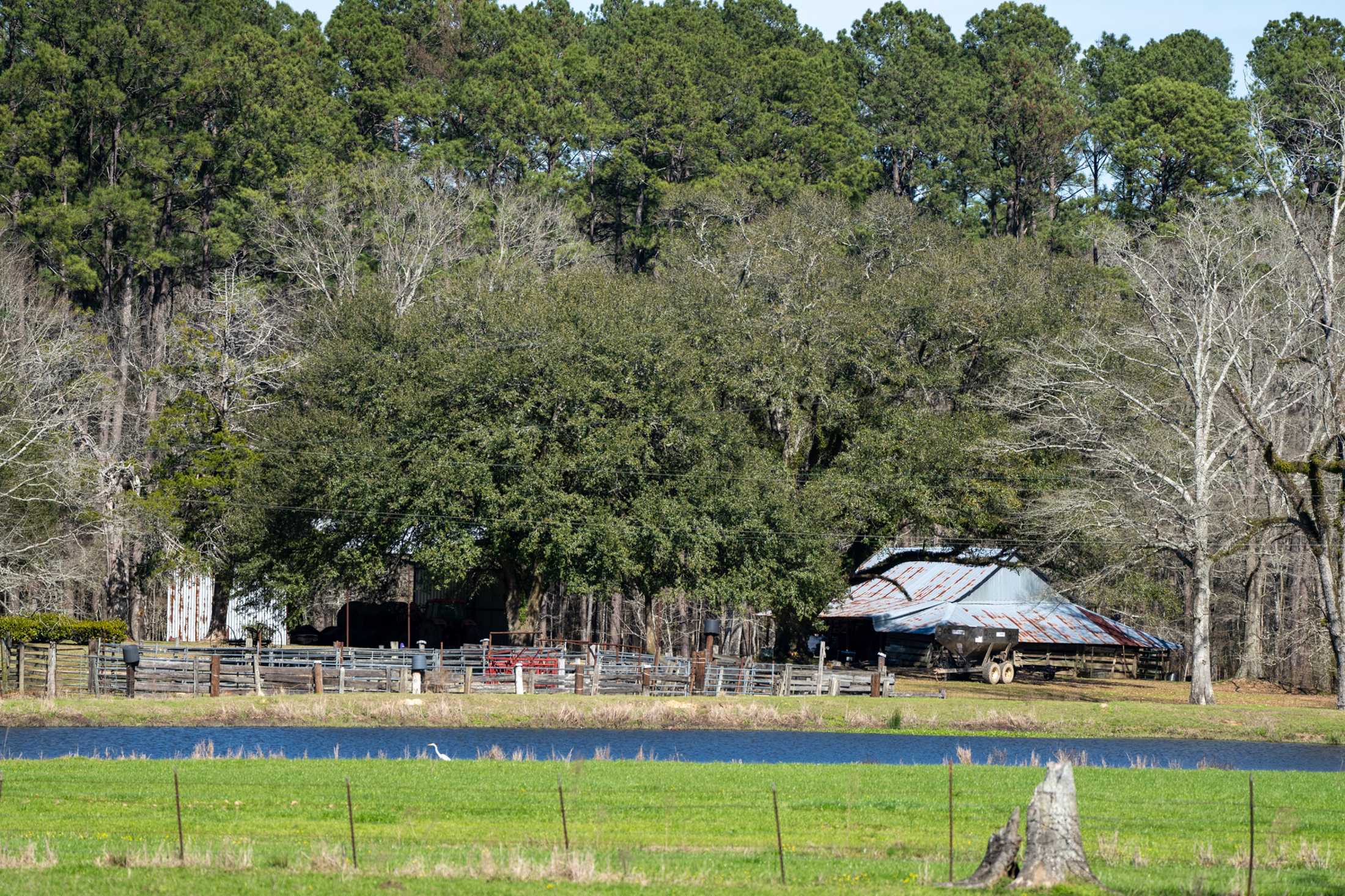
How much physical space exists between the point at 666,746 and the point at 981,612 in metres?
28.5

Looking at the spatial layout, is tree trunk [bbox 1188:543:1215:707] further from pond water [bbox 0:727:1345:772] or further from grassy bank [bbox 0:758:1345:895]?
grassy bank [bbox 0:758:1345:895]

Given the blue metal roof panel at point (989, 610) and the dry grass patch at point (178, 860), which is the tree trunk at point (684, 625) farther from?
the dry grass patch at point (178, 860)

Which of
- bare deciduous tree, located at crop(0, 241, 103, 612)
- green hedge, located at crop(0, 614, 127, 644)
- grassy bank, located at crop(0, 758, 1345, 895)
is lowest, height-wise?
grassy bank, located at crop(0, 758, 1345, 895)

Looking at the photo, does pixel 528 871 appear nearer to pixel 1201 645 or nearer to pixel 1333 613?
pixel 1201 645

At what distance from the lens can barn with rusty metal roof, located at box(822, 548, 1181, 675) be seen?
59781mm

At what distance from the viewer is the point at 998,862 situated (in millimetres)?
16266

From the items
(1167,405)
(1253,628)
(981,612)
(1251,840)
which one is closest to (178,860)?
(1251,840)

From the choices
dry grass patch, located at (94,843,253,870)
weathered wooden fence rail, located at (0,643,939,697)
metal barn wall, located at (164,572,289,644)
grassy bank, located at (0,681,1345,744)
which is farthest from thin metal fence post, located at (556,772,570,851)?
metal barn wall, located at (164,572,289,644)

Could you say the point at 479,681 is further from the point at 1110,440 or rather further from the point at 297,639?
the point at 1110,440

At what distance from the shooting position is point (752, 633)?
62.1 metres

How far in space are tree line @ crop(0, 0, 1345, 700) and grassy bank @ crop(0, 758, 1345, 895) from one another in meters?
20.8

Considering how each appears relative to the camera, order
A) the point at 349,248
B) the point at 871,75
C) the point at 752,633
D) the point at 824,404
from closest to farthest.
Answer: the point at 824,404, the point at 752,633, the point at 349,248, the point at 871,75

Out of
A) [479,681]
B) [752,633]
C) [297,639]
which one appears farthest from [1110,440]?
[297,639]

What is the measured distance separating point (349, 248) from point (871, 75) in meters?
43.4
